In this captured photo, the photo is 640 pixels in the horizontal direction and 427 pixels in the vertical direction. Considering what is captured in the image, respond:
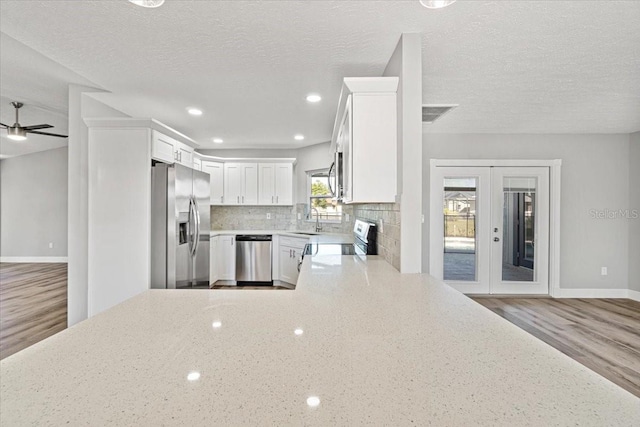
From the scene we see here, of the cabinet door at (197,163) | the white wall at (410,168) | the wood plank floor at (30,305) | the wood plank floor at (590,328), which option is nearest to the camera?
the white wall at (410,168)

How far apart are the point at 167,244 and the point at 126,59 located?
163 centimetres

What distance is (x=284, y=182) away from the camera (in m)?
5.65

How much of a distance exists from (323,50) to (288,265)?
3.56 meters

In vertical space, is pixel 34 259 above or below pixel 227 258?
below

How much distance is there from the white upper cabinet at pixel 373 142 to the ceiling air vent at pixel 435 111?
1.59m

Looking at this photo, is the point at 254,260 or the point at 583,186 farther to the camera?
the point at 254,260

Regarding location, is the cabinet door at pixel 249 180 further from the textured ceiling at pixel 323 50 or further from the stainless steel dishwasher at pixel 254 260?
the textured ceiling at pixel 323 50

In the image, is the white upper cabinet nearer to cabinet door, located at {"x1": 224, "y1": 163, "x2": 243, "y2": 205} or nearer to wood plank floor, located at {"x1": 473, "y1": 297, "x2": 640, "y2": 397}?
wood plank floor, located at {"x1": 473, "y1": 297, "x2": 640, "y2": 397}

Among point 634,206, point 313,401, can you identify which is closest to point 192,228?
point 313,401

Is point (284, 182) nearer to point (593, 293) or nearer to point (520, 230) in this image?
point (520, 230)

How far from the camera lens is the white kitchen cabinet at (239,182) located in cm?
566

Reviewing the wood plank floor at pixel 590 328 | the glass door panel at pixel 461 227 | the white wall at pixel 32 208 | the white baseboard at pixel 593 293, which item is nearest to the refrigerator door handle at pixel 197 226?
the glass door panel at pixel 461 227

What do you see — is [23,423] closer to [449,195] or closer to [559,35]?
[559,35]

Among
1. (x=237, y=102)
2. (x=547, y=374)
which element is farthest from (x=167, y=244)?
(x=547, y=374)
